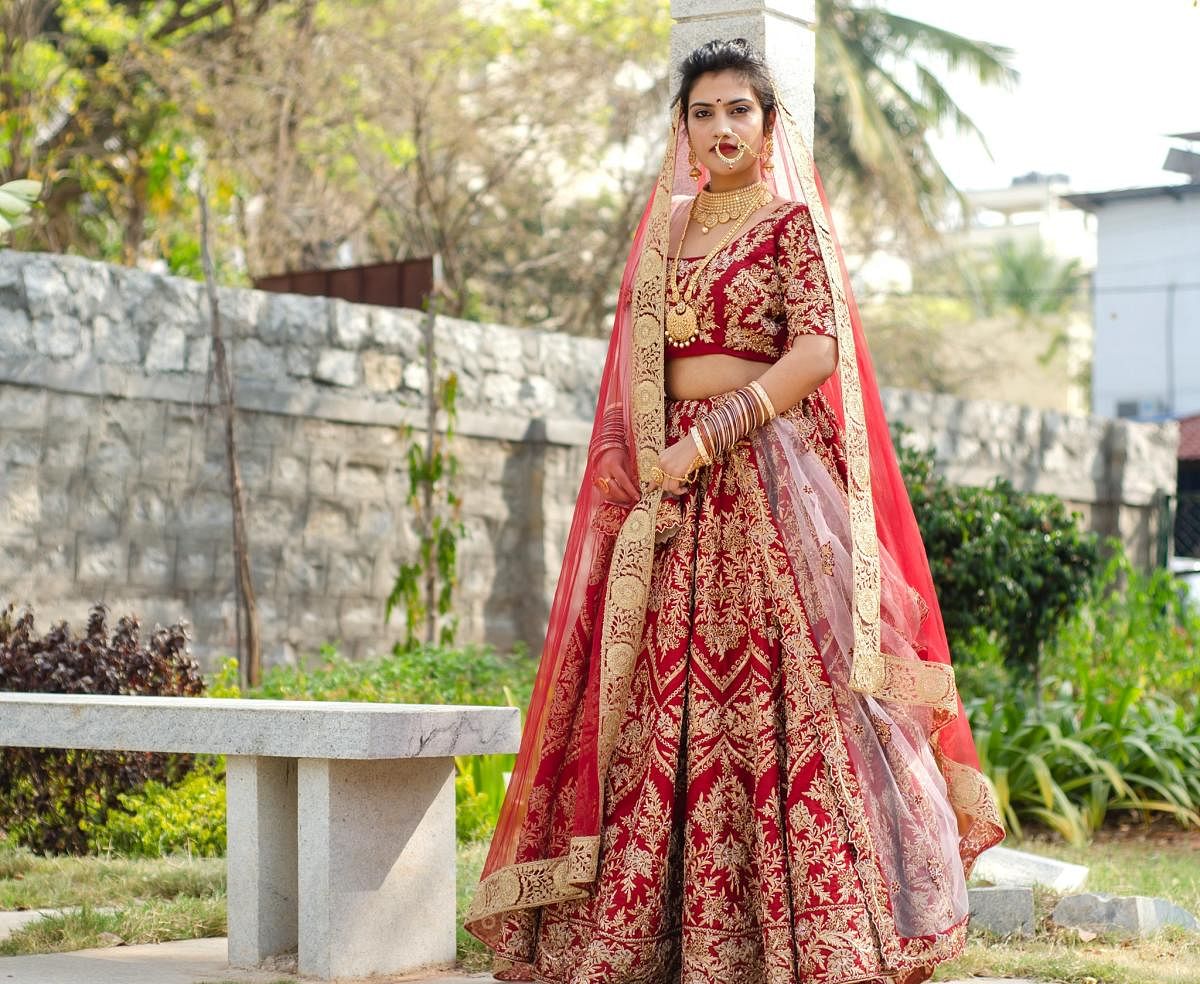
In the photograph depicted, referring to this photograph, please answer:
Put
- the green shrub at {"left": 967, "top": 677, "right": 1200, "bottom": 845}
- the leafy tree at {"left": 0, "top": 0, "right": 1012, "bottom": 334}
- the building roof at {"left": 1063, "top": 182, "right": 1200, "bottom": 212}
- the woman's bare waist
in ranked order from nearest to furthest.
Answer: the woman's bare waist
the green shrub at {"left": 967, "top": 677, "right": 1200, "bottom": 845}
the leafy tree at {"left": 0, "top": 0, "right": 1012, "bottom": 334}
the building roof at {"left": 1063, "top": 182, "right": 1200, "bottom": 212}

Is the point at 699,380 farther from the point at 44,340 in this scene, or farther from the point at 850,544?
the point at 44,340

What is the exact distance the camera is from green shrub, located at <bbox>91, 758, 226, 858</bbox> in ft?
17.4

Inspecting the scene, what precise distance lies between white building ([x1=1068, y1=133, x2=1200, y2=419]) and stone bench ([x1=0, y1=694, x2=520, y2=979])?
18606 mm

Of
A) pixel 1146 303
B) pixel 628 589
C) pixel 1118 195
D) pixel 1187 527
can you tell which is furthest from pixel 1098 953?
pixel 1146 303

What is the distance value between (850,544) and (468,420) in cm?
546

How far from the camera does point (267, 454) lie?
7.90 meters

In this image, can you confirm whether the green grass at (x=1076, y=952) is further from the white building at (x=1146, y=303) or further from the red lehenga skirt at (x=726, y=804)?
the white building at (x=1146, y=303)

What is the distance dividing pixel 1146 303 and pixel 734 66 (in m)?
20.7

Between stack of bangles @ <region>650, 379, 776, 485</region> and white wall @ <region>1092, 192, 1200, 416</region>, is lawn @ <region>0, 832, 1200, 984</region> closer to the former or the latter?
stack of bangles @ <region>650, 379, 776, 485</region>

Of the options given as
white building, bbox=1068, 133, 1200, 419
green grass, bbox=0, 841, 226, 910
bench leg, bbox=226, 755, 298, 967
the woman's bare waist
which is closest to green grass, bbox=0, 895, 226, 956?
green grass, bbox=0, 841, 226, 910

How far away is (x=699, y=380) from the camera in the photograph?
3.59 metres

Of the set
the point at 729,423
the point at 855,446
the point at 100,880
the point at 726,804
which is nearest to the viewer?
the point at 726,804

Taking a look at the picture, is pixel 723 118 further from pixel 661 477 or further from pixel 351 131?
pixel 351 131

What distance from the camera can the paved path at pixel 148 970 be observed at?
3494 mm
